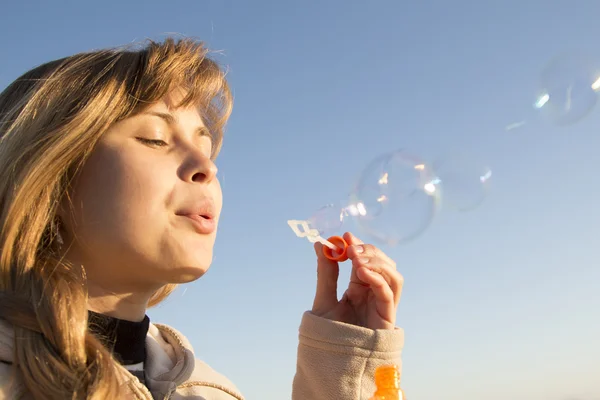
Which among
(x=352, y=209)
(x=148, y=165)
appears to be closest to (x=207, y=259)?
(x=148, y=165)

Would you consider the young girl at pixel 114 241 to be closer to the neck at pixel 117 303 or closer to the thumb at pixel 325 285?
the neck at pixel 117 303

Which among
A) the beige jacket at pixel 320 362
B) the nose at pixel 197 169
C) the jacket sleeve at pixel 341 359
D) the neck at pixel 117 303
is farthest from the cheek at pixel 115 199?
the jacket sleeve at pixel 341 359

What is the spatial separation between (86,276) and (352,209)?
207 centimetres

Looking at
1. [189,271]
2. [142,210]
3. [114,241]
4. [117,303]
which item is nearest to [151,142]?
[142,210]

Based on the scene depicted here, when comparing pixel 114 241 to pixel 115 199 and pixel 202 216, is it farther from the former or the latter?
pixel 202 216

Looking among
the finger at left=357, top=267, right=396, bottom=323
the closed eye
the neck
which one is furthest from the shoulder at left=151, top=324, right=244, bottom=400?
the closed eye

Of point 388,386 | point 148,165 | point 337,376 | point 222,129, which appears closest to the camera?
point 388,386

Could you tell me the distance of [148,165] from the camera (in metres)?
2.15

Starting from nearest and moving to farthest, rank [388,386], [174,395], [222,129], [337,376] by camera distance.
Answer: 1. [388,386]
2. [174,395]
3. [337,376]
4. [222,129]

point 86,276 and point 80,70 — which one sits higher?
point 80,70

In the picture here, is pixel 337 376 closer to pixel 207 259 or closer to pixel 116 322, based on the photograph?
pixel 207 259

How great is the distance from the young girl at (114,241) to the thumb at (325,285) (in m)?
0.15

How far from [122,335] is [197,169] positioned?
2.31ft

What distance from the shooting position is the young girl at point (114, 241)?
1.82m
